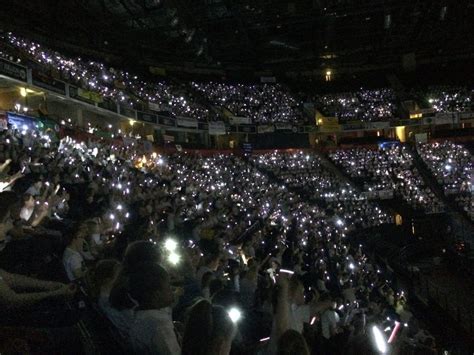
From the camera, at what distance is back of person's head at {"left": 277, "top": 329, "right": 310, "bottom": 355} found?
2.53 metres

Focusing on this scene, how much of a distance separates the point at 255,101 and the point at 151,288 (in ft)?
131

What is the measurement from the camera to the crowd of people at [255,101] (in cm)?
4019

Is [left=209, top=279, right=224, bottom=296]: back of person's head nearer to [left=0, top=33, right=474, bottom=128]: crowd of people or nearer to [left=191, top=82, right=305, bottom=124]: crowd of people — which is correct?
[left=0, top=33, right=474, bottom=128]: crowd of people

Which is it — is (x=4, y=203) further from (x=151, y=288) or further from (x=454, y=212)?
(x=454, y=212)

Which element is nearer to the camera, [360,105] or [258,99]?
[360,105]

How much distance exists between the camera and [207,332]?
2.20 metres

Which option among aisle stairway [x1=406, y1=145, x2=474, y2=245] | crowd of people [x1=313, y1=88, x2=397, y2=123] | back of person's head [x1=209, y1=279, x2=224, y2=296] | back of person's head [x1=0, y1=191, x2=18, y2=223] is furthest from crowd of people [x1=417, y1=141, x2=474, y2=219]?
back of person's head [x1=0, y1=191, x2=18, y2=223]

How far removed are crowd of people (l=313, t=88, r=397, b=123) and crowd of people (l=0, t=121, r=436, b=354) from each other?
75.6 ft

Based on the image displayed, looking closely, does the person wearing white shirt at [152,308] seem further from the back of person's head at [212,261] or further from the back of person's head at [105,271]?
the back of person's head at [212,261]

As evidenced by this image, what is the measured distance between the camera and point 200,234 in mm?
8875

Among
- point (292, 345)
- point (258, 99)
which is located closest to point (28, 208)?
→ point (292, 345)

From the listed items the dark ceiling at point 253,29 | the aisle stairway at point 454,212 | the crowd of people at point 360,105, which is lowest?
the aisle stairway at point 454,212

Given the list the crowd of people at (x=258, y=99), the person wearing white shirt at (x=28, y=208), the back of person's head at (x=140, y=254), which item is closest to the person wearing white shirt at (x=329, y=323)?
the back of person's head at (x=140, y=254)

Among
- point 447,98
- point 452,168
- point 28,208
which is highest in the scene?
point 447,98
